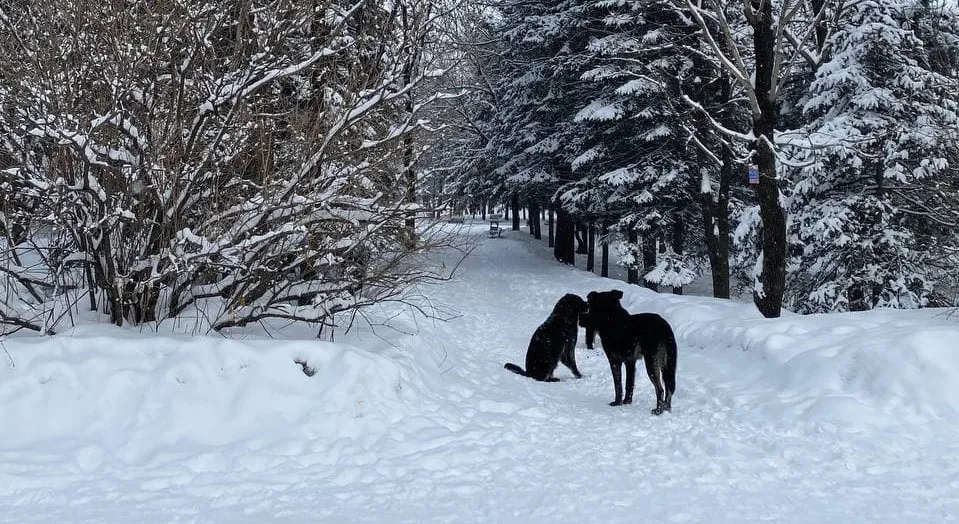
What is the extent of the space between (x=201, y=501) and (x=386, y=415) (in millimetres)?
1883

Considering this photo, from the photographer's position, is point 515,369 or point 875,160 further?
point 875,160

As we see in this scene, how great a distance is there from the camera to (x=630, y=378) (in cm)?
670

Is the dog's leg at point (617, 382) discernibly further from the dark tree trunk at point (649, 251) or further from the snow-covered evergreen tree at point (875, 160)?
the dark tree trunk at point (649, 251)

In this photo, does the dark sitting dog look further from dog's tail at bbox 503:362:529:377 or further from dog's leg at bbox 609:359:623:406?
dog's leg at bbox 609:359:623:406

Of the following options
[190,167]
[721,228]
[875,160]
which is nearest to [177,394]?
[190,167]

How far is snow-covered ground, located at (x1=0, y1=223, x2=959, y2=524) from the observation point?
4.05 m

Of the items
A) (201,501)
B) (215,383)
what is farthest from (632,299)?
(201,501)

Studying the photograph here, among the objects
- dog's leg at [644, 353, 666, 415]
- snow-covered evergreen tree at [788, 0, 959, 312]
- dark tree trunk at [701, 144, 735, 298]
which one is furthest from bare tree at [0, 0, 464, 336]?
dark tree trunk at [701, 144, 735, 298]

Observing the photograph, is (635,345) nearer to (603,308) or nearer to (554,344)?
(603,308)

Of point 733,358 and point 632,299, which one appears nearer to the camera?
point 733,358

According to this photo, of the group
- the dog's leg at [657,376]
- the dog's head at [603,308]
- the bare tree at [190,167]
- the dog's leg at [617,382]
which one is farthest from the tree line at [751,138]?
the dog's leg at [657,376]

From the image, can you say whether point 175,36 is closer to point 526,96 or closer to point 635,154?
point 635,154

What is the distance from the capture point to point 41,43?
600 centimetres

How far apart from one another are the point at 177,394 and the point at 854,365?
21.0ft
